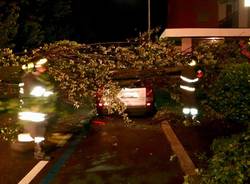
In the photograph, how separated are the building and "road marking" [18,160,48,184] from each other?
77.5 ft

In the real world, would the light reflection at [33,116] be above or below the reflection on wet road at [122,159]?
above

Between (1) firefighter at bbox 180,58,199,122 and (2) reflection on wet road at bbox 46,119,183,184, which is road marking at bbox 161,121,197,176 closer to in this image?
(2) reflection on wet road at bbox 46,119,183,184

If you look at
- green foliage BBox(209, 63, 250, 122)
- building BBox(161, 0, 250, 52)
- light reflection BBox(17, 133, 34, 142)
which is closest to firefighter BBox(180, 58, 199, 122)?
green foliage BBox(209, 63, 250, 122)

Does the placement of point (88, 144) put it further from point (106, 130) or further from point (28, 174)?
point (28, 174)

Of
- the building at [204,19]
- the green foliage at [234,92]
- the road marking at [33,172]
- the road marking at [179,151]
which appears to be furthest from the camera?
the building at [204,19]

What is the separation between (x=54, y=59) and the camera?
8.57 m

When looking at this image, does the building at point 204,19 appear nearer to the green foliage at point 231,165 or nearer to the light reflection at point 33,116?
the light reflection at point 33,116

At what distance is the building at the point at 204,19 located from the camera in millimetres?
31578

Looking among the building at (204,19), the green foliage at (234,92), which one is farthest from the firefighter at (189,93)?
the building at (204,19)

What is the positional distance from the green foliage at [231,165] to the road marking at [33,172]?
350cm

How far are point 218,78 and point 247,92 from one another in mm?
662

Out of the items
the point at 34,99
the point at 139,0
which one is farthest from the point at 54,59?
the point at 139,0

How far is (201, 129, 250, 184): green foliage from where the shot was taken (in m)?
4.50

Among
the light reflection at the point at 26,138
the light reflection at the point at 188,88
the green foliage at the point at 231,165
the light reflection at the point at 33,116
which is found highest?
the green foliage at the point at 231,165
